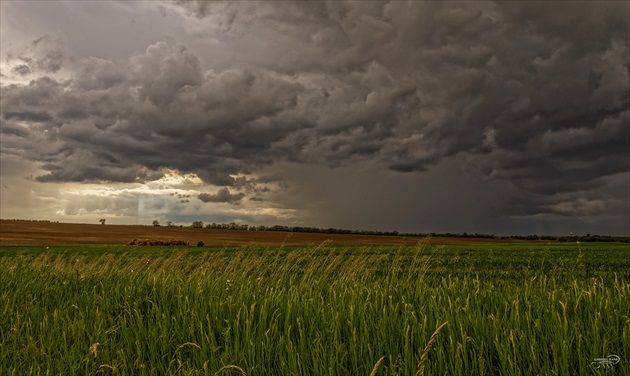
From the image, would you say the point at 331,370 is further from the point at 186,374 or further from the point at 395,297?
the point at 395,297

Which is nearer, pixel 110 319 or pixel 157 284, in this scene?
pixel 110 319

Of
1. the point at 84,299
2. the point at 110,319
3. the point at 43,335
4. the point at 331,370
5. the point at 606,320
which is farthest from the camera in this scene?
the point at 84,299

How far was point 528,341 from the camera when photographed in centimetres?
532

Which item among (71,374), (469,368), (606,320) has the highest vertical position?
(606,320)

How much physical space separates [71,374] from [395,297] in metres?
4.97

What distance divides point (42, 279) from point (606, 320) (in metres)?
12.8

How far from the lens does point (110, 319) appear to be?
25.5 feet

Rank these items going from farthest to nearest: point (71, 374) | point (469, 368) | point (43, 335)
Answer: point (43, 335), point (71, 374), point (469, 368)

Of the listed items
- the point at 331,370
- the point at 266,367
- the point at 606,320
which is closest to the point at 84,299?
the point at 266,367

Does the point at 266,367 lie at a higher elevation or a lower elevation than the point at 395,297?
lower

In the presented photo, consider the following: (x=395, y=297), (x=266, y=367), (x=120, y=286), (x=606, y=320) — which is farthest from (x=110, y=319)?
(x=606, y=320)

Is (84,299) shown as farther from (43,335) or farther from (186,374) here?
(186,374)

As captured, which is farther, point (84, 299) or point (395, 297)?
point (84, 299)

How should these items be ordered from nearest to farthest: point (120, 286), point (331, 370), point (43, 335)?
point (331, 370) < point (43, 335) < point (120, 286)
